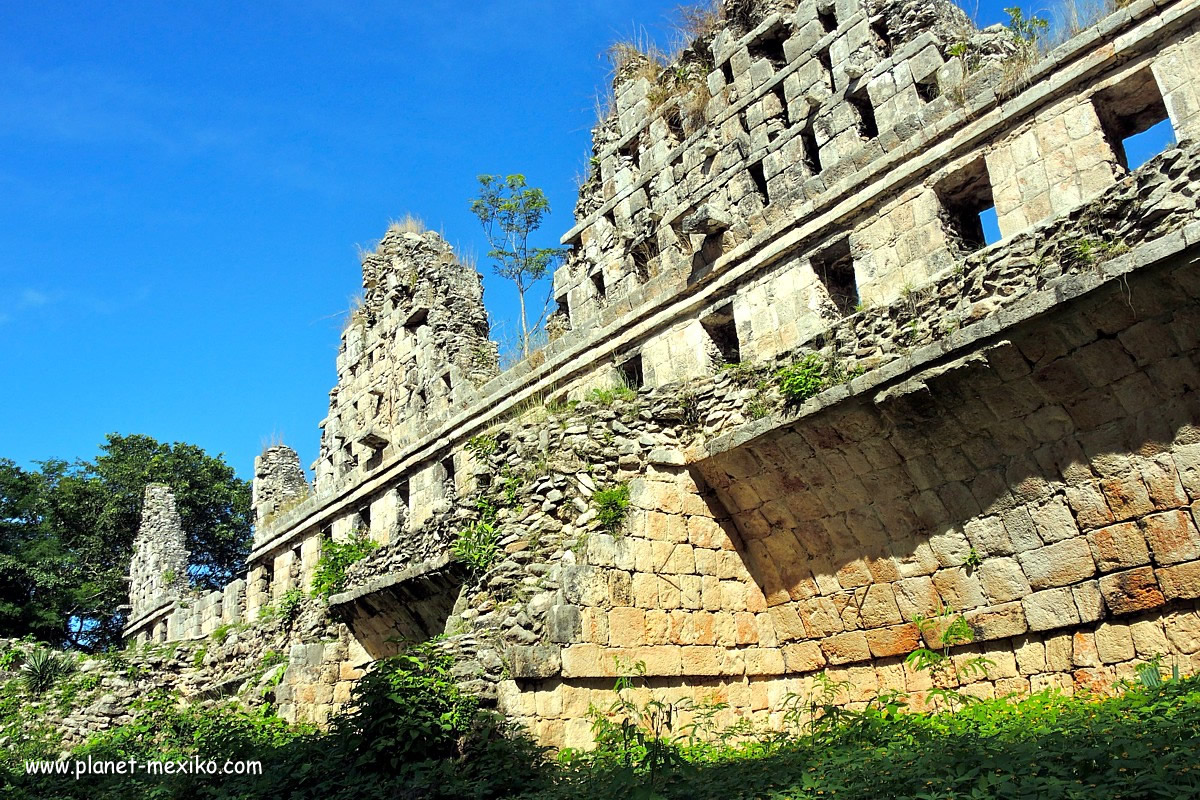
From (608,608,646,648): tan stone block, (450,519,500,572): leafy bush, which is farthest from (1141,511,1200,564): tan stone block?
(450,519,500,572): leafy bush

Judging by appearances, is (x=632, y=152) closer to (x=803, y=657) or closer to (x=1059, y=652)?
(x=803, y=657)

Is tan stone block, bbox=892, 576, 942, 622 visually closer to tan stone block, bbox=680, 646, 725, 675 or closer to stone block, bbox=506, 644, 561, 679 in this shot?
tan stone block, bbox=680, 646, 725, 675

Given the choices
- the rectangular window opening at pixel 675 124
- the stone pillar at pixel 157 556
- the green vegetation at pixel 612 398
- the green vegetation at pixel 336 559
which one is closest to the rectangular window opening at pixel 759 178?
the rectangular window opening at pixel 675 124

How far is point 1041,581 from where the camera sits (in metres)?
8.34

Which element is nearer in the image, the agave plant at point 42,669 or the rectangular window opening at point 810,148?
the rectangular window opening at point 810,148

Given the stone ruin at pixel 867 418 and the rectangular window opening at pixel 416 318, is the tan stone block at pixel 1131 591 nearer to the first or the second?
the stone ruin at pixel 867 418

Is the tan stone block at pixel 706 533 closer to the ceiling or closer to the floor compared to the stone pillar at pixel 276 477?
closer to the floor

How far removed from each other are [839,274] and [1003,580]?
483 cm

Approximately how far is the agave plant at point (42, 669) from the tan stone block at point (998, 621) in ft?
48.5

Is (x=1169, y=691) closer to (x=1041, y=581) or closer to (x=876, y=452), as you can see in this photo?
(x=1041, y=581)

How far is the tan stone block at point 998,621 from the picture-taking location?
27.7 feet

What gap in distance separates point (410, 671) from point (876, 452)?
4551mm

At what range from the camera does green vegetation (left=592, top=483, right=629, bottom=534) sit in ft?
31.6

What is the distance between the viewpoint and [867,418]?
9195 mm
